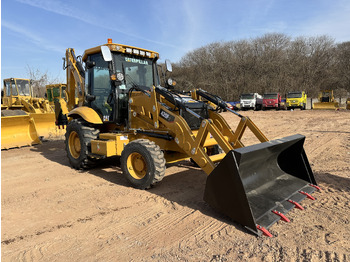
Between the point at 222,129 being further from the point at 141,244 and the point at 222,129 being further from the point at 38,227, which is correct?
the point at 38,227

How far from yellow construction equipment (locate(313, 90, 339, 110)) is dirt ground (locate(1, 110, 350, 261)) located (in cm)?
2339

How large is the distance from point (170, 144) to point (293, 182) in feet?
7.54

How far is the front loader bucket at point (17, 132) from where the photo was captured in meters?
9.00

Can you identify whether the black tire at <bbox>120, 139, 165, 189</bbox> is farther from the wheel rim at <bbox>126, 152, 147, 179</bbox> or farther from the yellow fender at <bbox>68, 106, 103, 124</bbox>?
the yellow fender at <bbox>68, 106, 103, 124</bbox>

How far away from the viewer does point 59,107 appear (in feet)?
26.0

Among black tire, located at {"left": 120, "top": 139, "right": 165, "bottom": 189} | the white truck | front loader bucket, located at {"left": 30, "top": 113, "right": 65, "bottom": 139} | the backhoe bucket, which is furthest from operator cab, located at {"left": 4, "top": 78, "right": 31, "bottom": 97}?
the white truck

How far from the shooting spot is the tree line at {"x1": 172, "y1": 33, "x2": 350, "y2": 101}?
129 ft

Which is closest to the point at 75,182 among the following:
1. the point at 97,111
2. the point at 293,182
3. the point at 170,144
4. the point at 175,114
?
the point at 97,111

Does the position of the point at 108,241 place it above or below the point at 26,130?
below

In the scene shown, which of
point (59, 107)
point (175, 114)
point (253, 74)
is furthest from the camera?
point (253, 74)

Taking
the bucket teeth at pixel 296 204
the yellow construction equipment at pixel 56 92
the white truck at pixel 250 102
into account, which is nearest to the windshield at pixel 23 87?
the yellow construction equipment at pixel 56 92

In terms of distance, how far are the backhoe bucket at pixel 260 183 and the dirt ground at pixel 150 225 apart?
161 mm

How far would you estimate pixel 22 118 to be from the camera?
9336 mm

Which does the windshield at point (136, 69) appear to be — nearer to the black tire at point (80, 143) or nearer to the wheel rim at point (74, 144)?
the black tire at point (80, 143)
